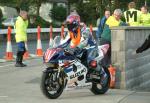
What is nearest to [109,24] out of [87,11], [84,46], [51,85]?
[84,46]

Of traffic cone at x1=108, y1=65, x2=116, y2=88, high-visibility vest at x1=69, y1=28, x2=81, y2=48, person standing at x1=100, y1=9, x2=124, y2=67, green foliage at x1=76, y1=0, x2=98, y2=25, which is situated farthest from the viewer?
green foliage at x1=76, y1=0, x2=98, y2=25

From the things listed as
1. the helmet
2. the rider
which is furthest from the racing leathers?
the helmet

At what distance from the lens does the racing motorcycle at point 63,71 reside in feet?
35.4

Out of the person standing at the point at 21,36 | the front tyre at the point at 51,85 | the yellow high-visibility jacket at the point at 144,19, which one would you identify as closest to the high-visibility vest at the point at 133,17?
the yellow high-visibility jacket at the point at 144,19

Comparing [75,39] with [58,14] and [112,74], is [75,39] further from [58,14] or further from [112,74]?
[58,14]

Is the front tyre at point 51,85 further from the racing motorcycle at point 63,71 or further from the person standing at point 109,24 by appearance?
the person standing at point 109,24

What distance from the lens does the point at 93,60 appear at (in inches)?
455

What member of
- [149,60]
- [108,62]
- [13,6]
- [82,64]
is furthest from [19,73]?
[13,6]

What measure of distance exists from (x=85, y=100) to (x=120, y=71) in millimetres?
2517

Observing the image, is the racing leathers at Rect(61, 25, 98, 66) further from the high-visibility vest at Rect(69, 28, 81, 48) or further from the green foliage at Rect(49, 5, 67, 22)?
the green foliage at Rect(49, 5, 67, 22)

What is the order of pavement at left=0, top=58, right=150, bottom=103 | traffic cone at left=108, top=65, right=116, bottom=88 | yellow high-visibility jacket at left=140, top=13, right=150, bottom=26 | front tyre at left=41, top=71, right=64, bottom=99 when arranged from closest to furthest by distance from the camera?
1. front tyre at left=41, top=71, right=64, bottom=99
2. pavement at left=0, top=58, right=150, bottom=103
3. traffic cone at left=108, top=65, right=116, bottom=88
4. yellow high-visibility jacket at left=140, top=13, right=150, bottom=26

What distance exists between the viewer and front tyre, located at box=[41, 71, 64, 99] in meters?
10.8

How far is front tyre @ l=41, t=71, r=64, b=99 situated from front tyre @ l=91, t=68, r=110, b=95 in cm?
99

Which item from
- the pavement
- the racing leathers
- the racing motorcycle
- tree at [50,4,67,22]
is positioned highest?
the racing leathers
